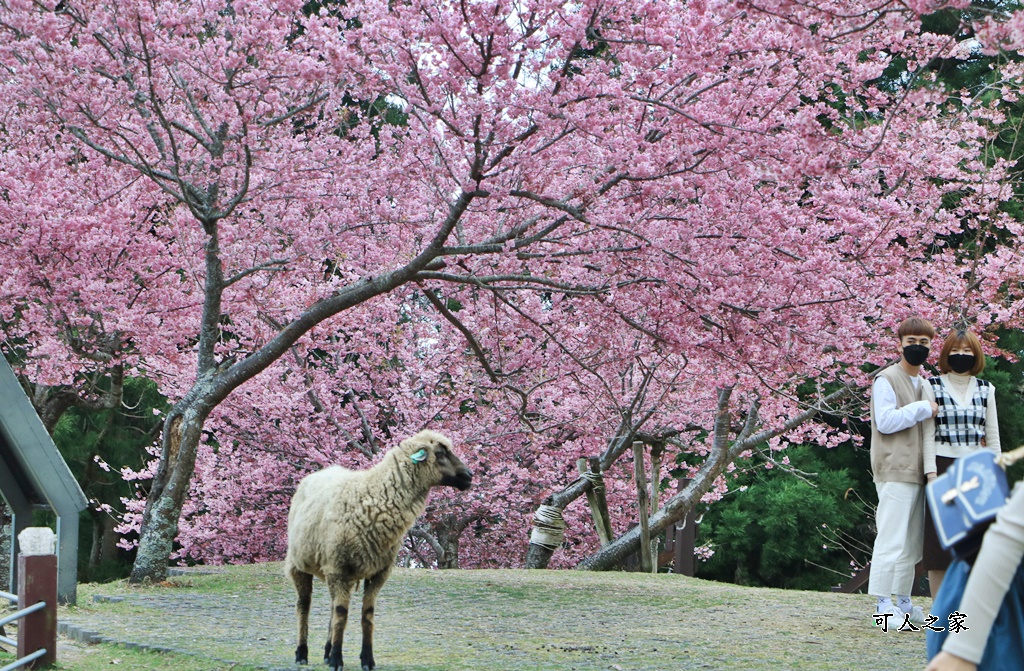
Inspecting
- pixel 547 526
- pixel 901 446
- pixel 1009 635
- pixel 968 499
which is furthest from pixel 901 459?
pixel 547 526

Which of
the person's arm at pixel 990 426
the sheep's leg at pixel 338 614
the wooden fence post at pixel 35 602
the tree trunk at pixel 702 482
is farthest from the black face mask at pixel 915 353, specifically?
the tree trunk at pixel 702 482

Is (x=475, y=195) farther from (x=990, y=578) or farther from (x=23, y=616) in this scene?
(x=990, y=578)

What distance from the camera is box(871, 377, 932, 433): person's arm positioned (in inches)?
281

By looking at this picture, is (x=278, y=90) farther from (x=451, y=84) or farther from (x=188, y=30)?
(x=451, y=84)

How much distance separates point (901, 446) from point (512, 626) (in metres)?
3.60

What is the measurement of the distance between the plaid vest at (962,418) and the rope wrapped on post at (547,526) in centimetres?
945

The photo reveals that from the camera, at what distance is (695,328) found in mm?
10219

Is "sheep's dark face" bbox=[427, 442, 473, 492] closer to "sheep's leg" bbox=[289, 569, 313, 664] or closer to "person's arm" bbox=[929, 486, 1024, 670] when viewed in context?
"sheep's leg" bbox=[289, 569, 313, 664]

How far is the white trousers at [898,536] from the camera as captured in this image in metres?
7.48

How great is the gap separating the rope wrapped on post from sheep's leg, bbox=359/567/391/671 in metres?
9.17

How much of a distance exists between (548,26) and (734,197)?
7.72 feet

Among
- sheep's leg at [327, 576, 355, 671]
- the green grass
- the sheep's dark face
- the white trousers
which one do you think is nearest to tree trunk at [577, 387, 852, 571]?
the green grass

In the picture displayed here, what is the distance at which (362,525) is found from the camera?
698 centimetres

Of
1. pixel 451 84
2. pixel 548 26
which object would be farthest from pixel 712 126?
pixel 451 84
